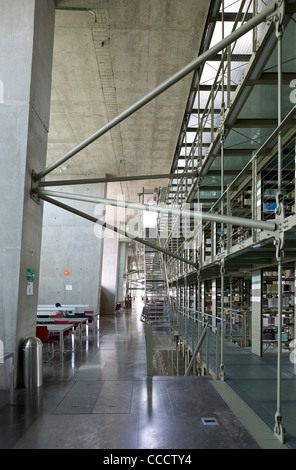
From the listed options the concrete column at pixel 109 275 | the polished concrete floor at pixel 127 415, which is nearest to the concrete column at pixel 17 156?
the polished concrete floor at pixel 127 415

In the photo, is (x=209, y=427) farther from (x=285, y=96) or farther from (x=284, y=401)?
(x=285, y=96)

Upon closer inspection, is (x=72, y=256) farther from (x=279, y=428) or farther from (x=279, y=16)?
(x=279, y=16)

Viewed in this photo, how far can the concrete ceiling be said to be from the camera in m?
6.61

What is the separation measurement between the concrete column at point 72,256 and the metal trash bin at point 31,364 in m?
8.97

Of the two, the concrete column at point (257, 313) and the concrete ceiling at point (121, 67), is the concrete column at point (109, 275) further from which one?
the concrete column at point (257, 313)

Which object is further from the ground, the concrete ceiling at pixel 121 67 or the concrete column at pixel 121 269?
the concrete ceiling at pixel 121 67

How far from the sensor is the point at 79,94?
897 cm

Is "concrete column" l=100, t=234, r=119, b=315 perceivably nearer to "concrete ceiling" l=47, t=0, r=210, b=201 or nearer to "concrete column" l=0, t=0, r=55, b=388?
"concrete ceiling" l=47, t=0, r=210, b=201

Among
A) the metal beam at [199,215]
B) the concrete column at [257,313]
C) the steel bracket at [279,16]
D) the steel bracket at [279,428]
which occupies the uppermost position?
the steel bracket at [279,16]

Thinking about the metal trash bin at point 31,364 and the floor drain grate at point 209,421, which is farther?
the metal trash bin at point 31,364

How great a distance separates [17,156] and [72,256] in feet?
31.1

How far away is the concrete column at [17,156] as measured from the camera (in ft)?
16.6

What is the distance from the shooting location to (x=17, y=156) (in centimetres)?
519
